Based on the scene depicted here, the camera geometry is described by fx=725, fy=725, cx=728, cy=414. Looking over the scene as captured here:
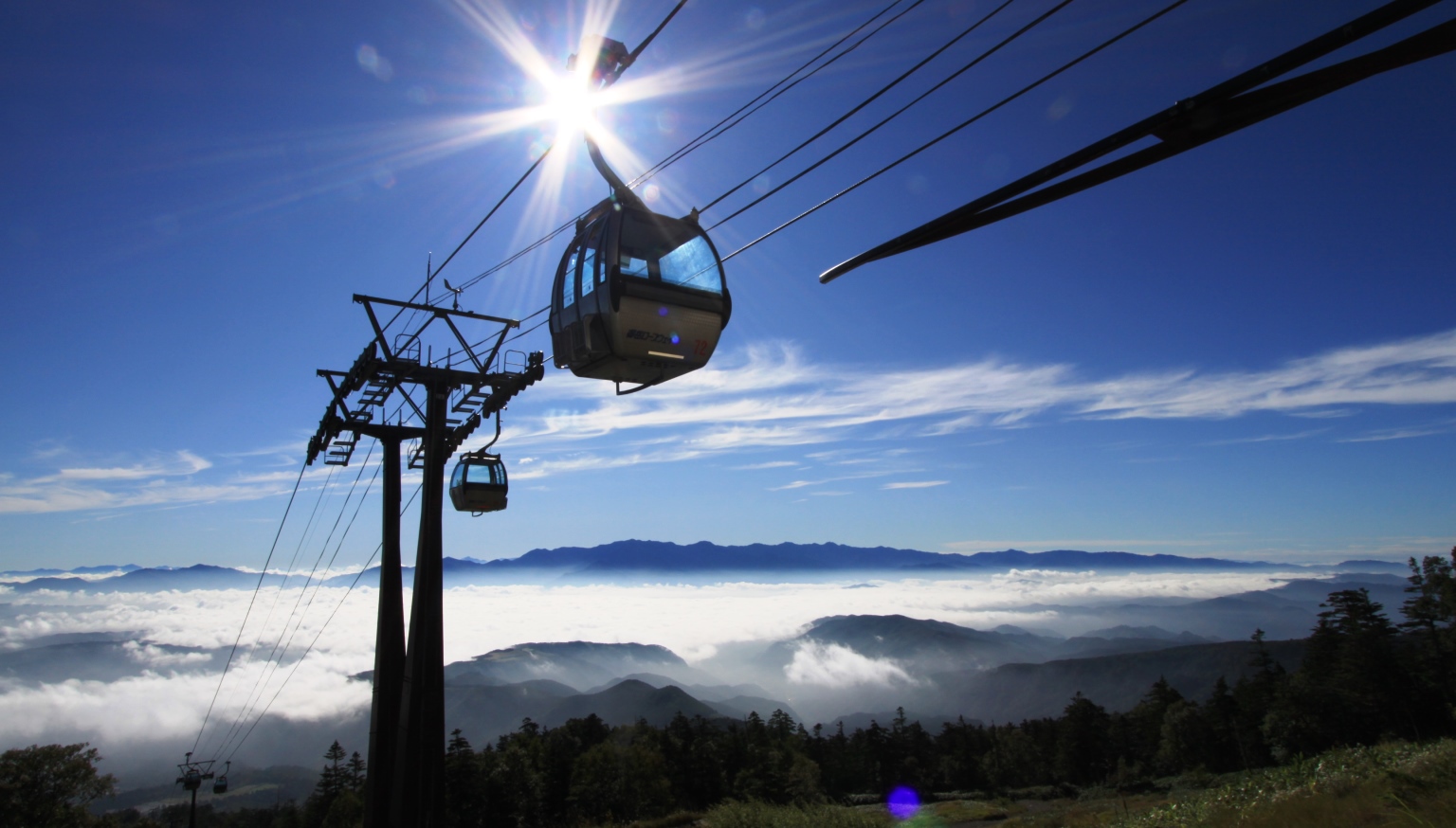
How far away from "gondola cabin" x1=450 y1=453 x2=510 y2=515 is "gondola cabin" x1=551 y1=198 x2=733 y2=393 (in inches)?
627

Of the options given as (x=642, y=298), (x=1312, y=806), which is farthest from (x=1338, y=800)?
(x=642, y=298)

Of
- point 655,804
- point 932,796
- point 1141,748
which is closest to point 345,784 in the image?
point 655,804

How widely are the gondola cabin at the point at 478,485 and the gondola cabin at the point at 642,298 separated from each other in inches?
627

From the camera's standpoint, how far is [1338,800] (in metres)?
16.1

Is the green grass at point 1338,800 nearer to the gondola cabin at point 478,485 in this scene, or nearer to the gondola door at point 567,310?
the gondola door at point 567,310

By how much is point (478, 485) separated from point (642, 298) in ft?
57.1

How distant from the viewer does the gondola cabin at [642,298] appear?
9477mm

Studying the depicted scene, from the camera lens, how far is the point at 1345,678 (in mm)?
74938

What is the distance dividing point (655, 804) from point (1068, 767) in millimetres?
59743

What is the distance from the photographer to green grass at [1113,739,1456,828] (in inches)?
508

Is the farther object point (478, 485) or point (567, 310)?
point (478, 485)

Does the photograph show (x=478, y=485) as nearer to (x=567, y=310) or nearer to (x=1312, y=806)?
(x=567, y=310)

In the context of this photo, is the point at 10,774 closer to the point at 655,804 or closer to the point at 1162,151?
the point at 655,804

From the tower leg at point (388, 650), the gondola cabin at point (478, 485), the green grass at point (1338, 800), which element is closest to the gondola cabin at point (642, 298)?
the green grass at point (1338, 800)
